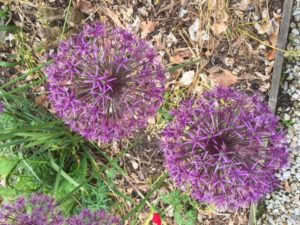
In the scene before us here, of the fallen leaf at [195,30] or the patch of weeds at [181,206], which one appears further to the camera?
the patch of weeds at [181,206]

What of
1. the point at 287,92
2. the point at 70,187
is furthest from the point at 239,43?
the point at 70,187

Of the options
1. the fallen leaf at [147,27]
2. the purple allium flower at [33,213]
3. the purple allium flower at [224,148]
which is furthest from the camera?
the fallen leaf at [147,27]

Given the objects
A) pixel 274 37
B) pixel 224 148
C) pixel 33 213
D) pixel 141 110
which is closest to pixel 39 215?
pixel 33 213

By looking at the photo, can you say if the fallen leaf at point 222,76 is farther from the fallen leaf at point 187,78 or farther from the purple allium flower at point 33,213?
the purple allium flower at point 33,213

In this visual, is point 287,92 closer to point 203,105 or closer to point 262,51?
point 262,51

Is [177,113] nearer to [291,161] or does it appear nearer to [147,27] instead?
[147,27]

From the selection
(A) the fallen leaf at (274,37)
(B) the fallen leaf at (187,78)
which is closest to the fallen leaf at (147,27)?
(B) the fallen leaf at (187,78)

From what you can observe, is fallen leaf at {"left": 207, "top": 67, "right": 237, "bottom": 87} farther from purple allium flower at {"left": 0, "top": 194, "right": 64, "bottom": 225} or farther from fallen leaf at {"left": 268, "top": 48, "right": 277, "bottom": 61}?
purple allium flower at {"left": 0, "top": 194, "right": 64, "bottom": 225}
